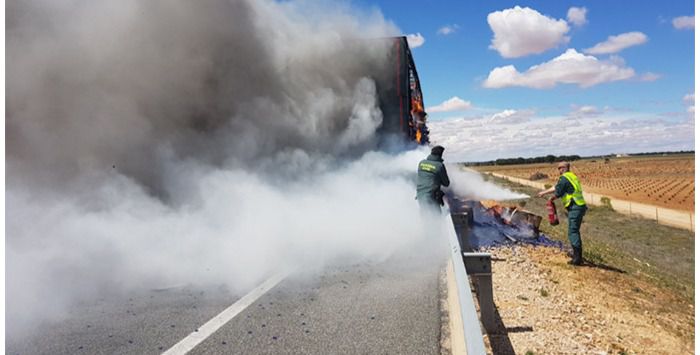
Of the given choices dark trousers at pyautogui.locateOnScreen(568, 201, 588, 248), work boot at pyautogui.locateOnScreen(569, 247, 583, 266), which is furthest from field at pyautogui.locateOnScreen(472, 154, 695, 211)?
dark trousers at pyautogui.locateOnScreen(568, 201, 588, 248)

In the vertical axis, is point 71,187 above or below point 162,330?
above

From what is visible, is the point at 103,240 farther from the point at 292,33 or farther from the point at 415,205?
Result: the point at 415,205

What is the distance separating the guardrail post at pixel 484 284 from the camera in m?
4.05

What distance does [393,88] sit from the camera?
8.92 meters

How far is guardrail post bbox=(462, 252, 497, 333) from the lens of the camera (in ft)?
13.3

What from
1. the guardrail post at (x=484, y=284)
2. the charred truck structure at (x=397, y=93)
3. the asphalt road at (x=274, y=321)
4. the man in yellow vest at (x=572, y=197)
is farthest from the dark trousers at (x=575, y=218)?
the guardrail post at (x=484, y=284)

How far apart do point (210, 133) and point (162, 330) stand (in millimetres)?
4709

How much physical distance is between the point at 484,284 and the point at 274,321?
1.67m

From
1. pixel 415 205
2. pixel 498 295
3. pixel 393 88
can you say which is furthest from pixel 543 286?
pixel 393 88

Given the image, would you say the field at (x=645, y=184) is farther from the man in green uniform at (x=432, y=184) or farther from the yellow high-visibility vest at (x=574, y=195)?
the man in green uniform at (x=432, y=184)

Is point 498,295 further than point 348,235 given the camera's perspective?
No

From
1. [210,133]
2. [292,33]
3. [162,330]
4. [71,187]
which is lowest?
[162,330]

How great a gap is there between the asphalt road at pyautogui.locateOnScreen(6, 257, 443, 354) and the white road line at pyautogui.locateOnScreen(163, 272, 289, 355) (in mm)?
54

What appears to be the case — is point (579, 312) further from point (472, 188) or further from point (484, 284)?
point (472, 188)
